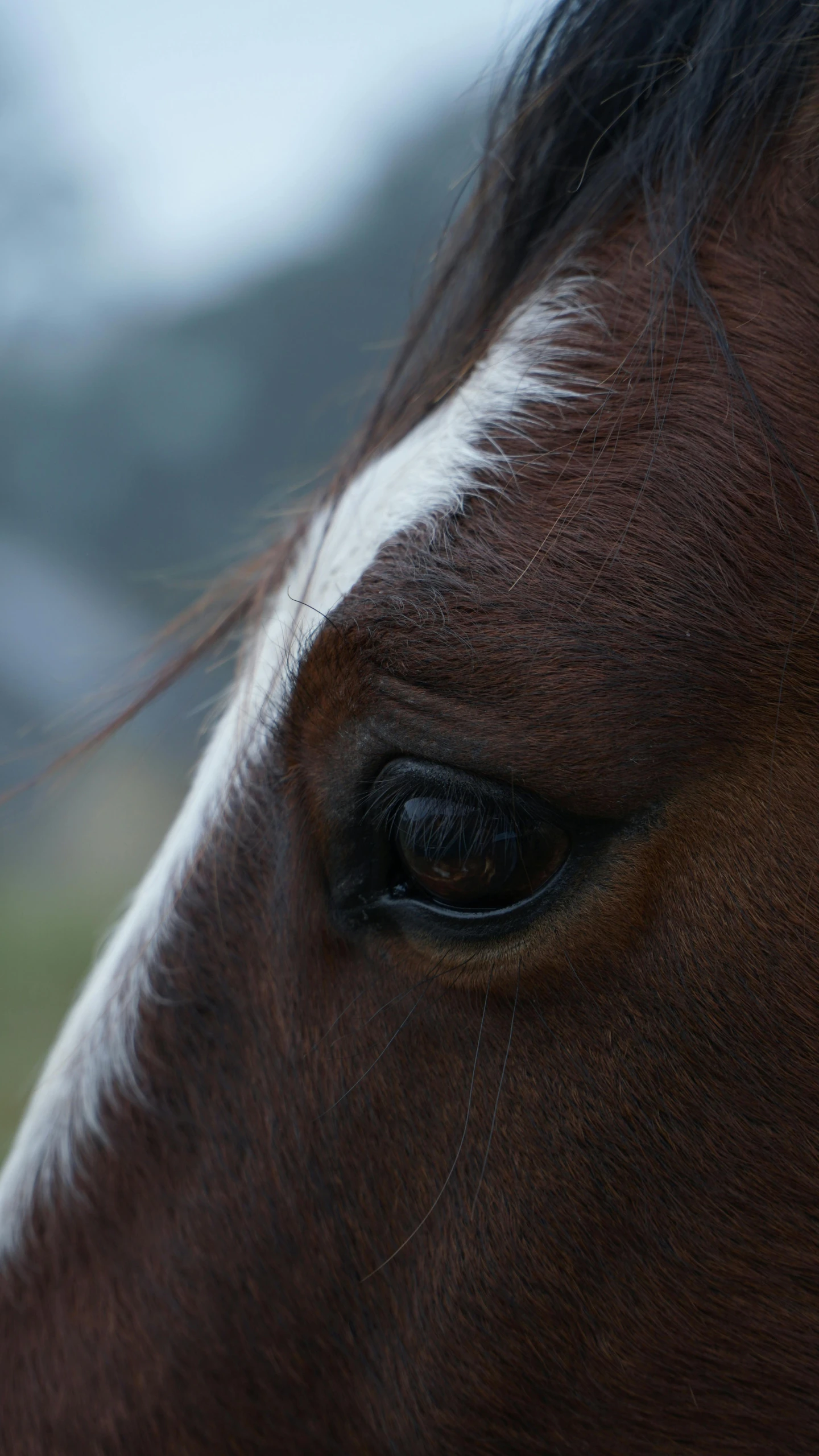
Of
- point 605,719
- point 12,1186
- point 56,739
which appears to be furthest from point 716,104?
point 12,1186

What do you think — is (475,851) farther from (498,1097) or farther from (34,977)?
(34,977)

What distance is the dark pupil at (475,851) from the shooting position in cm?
91

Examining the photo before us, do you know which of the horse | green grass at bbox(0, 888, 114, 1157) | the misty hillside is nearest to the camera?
the horse

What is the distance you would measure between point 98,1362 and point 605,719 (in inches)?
34.6

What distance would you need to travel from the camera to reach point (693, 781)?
866mm

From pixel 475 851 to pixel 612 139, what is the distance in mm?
778

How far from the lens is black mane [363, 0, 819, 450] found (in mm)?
978

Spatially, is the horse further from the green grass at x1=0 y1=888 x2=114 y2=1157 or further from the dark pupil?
the green grass at x1=0 y1=888 x2=114 y2=1157

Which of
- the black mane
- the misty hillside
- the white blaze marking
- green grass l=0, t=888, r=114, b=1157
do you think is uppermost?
the misty hillside

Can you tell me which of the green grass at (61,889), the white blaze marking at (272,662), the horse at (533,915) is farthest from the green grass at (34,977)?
the horse at (533,915)

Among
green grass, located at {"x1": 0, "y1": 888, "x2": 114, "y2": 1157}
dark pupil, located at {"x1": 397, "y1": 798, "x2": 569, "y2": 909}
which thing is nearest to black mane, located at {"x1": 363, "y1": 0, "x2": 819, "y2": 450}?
dark pupil, located at {"x1": 397, "y1": 798, "x2": 569, "y2": 909}

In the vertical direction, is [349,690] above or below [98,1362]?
above

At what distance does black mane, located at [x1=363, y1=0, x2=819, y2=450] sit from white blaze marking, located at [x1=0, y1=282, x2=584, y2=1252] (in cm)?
9

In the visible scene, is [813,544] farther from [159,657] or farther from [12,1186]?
[159,657]
